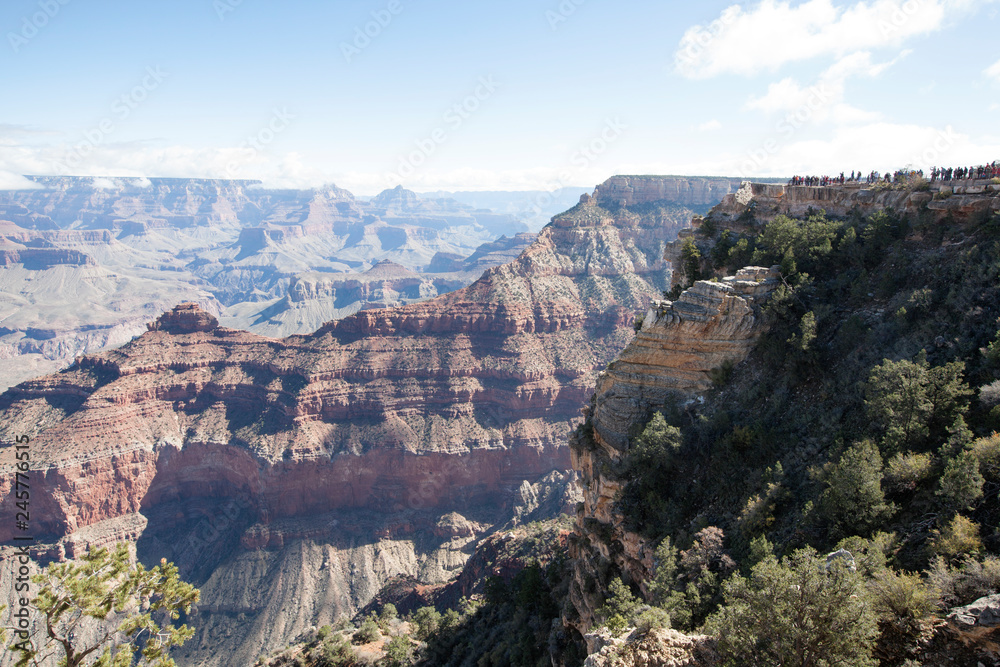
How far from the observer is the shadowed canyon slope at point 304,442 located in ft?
284

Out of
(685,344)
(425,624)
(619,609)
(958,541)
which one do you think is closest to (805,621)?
(958,541)

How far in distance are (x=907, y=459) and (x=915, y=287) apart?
13.8m

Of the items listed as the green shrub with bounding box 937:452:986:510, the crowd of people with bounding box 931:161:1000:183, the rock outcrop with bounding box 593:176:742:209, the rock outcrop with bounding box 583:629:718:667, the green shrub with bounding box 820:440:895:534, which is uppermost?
the rock outcrop with bounding box 593:176:742:209

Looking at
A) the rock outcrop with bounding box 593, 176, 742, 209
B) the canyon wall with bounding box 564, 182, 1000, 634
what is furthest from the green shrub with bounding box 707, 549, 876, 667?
the rock outcrop with bounding box 593, 176, 742, 209

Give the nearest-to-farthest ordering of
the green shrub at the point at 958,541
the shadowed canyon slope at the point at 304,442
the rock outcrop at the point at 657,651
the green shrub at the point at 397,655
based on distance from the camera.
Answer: the green shrub at the point at 958,541 < the rock outcrop at the point at 657,651 < the green shrub at the point at 397,655 < the shadowed canyon slope at the point at 304,442

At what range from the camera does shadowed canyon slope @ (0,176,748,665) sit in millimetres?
86625

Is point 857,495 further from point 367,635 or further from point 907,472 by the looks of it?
point 367,635

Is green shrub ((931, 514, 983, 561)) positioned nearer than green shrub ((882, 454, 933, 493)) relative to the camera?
Yes

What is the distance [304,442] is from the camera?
98938mm

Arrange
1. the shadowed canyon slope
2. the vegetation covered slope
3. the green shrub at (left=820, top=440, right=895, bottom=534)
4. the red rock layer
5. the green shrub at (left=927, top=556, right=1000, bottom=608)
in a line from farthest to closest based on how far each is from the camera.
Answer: the red rock layer < the shadowed canyon slope < the green shrub at (left=820, top=440, right=895, bottom=534) < the vegetation covered slope < the green shrub at (left=927, top=556, right=1000, bottom=608)

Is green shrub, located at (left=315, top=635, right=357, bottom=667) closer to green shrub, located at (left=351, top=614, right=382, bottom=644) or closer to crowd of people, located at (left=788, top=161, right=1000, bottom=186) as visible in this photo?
green shrub, located at (left=351, top=614, right=382, bottom=644)

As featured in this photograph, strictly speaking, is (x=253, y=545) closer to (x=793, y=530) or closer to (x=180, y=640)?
(x=180, y=640)

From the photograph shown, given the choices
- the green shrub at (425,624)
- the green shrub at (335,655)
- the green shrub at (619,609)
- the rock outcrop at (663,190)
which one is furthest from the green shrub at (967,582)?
the rock outcrop at (663,190)

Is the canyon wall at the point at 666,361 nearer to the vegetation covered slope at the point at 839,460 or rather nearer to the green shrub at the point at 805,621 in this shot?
the vegetation covered slope at the point at 839,460
